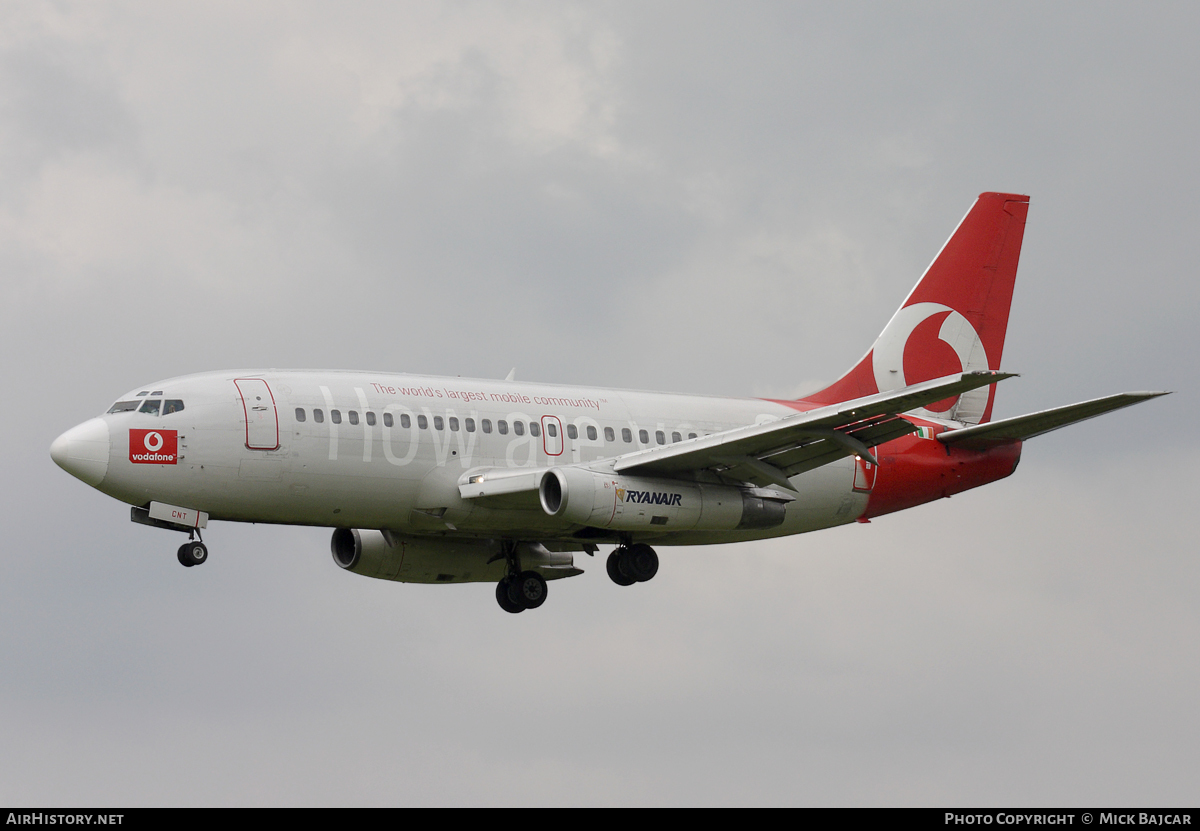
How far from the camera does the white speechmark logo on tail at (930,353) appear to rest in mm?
49156

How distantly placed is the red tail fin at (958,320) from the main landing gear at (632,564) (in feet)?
28.6

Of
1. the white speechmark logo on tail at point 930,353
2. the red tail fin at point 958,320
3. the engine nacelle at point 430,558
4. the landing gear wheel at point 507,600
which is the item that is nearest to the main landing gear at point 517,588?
the landing gear wheel at point 507,600

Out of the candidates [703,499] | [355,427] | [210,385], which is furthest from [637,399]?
[210,385]

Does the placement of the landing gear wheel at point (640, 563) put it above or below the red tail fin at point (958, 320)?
below

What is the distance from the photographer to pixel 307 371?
40031 millimetres

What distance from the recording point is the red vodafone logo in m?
37.3

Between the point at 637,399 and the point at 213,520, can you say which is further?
the point at 637,399

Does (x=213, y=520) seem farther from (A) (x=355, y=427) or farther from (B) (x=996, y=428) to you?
(B) (x=996, y=428)

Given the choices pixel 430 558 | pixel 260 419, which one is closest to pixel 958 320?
pixel 430 558

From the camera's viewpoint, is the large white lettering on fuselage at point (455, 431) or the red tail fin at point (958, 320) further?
the red tail fin at point (958, 320)

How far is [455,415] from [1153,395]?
1606 centimetres

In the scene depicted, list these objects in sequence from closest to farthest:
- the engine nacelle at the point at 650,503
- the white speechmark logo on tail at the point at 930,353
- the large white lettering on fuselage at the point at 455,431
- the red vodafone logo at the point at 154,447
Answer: the red vodafone logo at the point at 154,447 → the engine nacelle at the point at 650,503 → the large white lettering on fuselage at the point at 455,431 → the white speechmark logo on tail at the point at 930,353

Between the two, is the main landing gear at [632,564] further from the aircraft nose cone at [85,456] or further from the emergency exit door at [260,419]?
the aircraft nose cone at [85,456]

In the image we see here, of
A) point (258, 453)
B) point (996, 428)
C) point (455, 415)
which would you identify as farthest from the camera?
point (996, 428)
